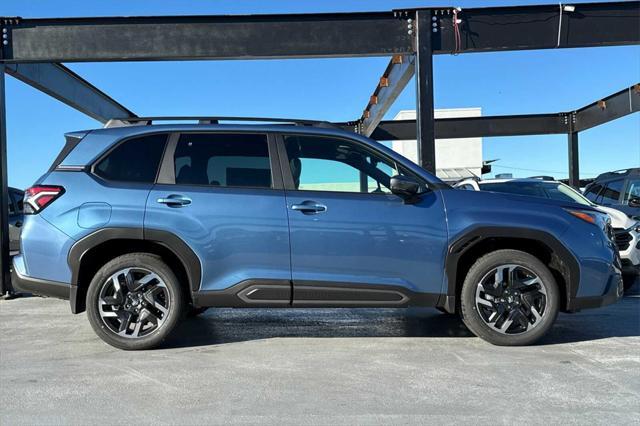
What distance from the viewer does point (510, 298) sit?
489 centimetres

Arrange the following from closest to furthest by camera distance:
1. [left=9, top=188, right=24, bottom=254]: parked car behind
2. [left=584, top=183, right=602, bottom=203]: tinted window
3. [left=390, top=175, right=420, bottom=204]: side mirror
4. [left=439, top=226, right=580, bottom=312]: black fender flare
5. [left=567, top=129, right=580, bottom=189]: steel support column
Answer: [left=390, top=175, right=420, bottom=204]: side mirror < [left=439, top=226, right=580, bottom=312]: black fender flare < [left=9, top=188, right=24, bottom=254]: parked car behind < [left=584, top=183, right=602, bottom=203]: tinted window < [left=567, top=129, right=580, bottom=189]: steel support column

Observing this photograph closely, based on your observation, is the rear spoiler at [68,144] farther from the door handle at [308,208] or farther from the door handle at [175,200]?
the door handle at [308,208]

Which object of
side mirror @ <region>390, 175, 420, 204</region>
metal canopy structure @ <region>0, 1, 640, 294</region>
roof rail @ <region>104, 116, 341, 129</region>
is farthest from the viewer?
metal canopy structure @ <region>0, 1, 640, 294</region>

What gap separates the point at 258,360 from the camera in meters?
4.63

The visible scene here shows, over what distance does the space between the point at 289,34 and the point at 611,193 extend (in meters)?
6.63

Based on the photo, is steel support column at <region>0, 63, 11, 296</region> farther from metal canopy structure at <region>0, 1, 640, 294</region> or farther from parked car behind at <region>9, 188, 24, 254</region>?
parked car behind at <region>9, 188, 24, 254</region>

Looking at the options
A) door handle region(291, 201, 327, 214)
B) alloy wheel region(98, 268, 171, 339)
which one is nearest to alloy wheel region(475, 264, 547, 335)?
door handle region(291, 201, 327, 214)

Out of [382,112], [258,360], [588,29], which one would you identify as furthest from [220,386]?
[382,112]

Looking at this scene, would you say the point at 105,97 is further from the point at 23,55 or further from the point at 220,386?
the point at 220,386

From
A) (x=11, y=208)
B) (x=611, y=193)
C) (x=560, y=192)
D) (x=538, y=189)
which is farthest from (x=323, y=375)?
(x=11, y=208)

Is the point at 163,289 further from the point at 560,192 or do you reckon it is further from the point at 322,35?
the point at 560,192

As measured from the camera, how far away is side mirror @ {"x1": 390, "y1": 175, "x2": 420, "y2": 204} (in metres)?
4.70

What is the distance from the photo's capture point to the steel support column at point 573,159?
16.8 meters

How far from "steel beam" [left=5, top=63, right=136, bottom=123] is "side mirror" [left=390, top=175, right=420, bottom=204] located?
7.15 m
